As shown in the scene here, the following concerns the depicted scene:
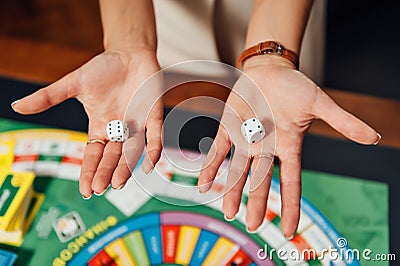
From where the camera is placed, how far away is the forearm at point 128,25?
0.83m

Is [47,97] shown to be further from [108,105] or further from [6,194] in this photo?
[6,194]

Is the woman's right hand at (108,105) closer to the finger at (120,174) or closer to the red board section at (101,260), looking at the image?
the finger at (120,174)

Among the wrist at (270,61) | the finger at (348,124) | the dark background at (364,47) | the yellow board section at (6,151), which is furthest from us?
the dark background at (364,47)

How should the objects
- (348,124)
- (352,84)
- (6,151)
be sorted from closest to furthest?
(348,124), (6,151), (352,84)

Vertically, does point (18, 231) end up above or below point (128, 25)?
below

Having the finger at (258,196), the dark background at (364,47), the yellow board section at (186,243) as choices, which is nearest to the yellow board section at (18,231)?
the yellow board section at (186,243)

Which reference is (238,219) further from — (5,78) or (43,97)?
(5,78)

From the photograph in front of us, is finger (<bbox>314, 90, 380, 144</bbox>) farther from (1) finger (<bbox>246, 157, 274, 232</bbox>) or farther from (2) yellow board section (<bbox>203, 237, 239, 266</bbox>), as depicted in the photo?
(2) yellow board section (<bbox>203, 237, 239, 266</bbox>)

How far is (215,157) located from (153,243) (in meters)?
0.16

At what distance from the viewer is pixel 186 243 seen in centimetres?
82

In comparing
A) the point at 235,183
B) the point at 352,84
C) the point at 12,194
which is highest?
the point at 235,183

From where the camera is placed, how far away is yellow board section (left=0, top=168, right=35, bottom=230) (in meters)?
0.81

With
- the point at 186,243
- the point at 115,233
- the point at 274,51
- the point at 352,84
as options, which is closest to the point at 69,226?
the point at 115,233

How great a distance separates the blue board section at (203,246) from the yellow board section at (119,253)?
0.08 metres
